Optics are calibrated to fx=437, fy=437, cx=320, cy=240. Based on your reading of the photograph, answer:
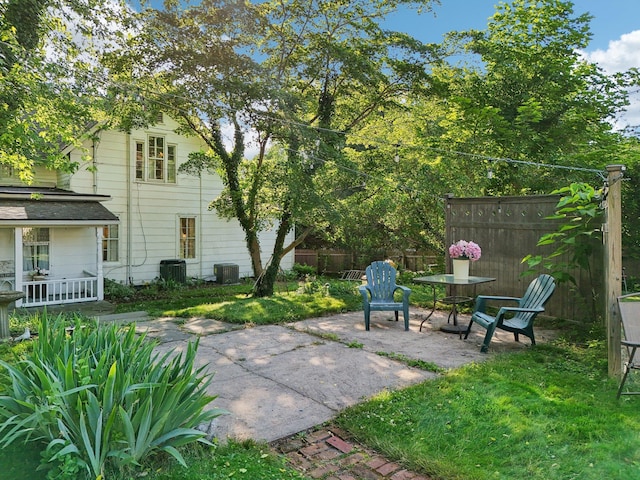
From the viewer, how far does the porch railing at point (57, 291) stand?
9.66 m

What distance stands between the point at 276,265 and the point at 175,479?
8.60 m

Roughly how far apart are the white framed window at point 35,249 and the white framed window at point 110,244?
5.17ft

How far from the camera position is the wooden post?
409 centimetres

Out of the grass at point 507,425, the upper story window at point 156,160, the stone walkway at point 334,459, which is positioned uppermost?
the upper story window at point 156,160

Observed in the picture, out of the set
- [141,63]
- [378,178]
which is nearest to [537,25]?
[378,178]

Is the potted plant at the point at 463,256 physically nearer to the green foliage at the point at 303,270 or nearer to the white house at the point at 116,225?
the white house at the point at 116,225

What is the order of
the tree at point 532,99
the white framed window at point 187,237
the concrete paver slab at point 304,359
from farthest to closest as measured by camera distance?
1. the white framed window at point 187,237
2. the tree at point 532,99
3. the concrete paver slab at point 304,359

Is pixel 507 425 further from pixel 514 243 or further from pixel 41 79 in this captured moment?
pixel 41 79

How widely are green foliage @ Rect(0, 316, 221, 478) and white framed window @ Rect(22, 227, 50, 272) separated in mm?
9586

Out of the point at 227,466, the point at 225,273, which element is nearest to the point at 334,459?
the point at 227,466

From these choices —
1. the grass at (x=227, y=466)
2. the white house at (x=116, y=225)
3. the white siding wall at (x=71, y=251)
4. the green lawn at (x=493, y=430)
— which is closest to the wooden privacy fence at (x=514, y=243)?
the green lawn at (x=493, y=430)

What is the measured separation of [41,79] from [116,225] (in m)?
6.84

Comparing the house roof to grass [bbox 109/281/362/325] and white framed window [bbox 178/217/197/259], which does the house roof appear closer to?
grass [bbox 109/281/362/325]

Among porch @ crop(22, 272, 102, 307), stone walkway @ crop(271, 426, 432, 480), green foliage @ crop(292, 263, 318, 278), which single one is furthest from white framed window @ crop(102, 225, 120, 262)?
stone walkway @ crop(271, 426, 432, 480)
